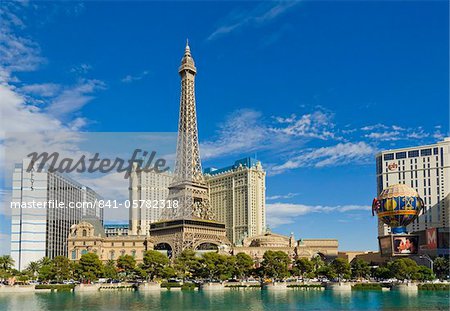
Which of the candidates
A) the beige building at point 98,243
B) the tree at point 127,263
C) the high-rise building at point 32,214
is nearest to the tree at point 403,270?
the tree at point 127,263

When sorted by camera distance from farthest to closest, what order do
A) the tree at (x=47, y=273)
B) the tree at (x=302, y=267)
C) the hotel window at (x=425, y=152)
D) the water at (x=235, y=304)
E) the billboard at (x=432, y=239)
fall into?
the hotel window at (x=425, y=152) < the billboard at (x=432, y=239) < the tree at (x=302, y=267) < the tree at (x=47, y=273) < the water at (x=235, y=304)

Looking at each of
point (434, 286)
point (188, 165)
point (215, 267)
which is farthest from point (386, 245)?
point (188, 165)

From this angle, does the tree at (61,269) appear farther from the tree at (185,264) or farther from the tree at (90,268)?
the tree at (185,264)

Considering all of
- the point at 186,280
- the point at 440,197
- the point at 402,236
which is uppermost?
the point at 440,197

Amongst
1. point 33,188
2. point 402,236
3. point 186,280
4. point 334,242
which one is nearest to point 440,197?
point 334,242

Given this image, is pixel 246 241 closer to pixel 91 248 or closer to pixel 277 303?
pixel 91 248
